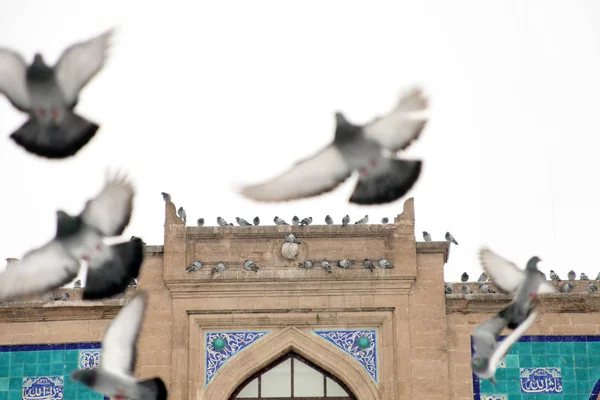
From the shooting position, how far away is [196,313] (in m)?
20.4

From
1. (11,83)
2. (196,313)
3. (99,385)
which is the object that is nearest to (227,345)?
(196,313)

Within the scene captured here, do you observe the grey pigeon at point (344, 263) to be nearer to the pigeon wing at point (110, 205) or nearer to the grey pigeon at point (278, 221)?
the grey pigeon at point (278, 221)

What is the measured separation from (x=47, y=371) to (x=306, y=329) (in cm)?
340

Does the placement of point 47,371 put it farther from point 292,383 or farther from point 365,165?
point 365,165

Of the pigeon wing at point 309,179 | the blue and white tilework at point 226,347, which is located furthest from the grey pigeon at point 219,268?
the pigeon wing at point 309,179

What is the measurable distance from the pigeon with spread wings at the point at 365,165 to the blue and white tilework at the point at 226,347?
8932mm

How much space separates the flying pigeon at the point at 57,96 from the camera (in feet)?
34.8

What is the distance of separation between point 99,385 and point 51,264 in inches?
40.1

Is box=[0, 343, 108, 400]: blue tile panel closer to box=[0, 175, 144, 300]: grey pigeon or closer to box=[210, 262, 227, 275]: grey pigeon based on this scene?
box=[210, 262, 227, 275]: grey pigeon

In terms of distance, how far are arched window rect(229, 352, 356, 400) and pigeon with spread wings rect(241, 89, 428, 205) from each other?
9.05m

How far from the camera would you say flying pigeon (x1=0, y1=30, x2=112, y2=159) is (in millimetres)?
10609

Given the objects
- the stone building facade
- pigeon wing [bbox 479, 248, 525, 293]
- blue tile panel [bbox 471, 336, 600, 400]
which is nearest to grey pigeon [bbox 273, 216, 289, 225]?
the stone building facade

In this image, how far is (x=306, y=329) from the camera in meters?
20.2

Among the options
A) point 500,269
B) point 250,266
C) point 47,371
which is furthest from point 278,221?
point 500,269
